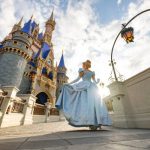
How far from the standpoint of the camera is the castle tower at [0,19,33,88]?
750 inches

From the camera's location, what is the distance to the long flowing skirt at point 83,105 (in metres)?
3.73

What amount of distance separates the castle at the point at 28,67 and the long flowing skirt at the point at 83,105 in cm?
1212

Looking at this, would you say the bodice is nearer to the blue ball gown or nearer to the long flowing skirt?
the blue ball gown

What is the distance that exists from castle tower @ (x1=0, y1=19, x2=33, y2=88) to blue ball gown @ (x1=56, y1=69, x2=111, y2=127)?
1706 centimetres

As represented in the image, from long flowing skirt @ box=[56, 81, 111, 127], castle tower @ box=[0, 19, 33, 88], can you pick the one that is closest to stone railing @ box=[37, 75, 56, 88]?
castle tower @ box=[0, 19, 33, 88]

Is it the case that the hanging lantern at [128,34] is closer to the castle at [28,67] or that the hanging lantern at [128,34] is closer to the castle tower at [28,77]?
the castle at [28,67]

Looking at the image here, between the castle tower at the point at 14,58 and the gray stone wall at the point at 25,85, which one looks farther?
the gray stone wall at the point at 25,85

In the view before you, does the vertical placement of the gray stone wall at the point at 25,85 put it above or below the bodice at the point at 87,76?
above

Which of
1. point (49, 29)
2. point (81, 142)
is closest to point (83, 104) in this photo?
point (81, 142)

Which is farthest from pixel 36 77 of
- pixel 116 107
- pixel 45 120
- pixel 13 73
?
pixel 116 107

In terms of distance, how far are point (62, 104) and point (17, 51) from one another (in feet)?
63.9

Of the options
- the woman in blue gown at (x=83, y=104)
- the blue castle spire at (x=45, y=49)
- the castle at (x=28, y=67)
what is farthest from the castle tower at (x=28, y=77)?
the woman in blue gown at (x=83, y=104)

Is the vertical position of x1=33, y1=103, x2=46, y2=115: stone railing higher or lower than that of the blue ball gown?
higher

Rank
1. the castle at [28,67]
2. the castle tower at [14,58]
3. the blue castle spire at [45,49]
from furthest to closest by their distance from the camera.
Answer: the blue castle spire at [45,49], the castle at [28,67], the castle tower at [14,58]
